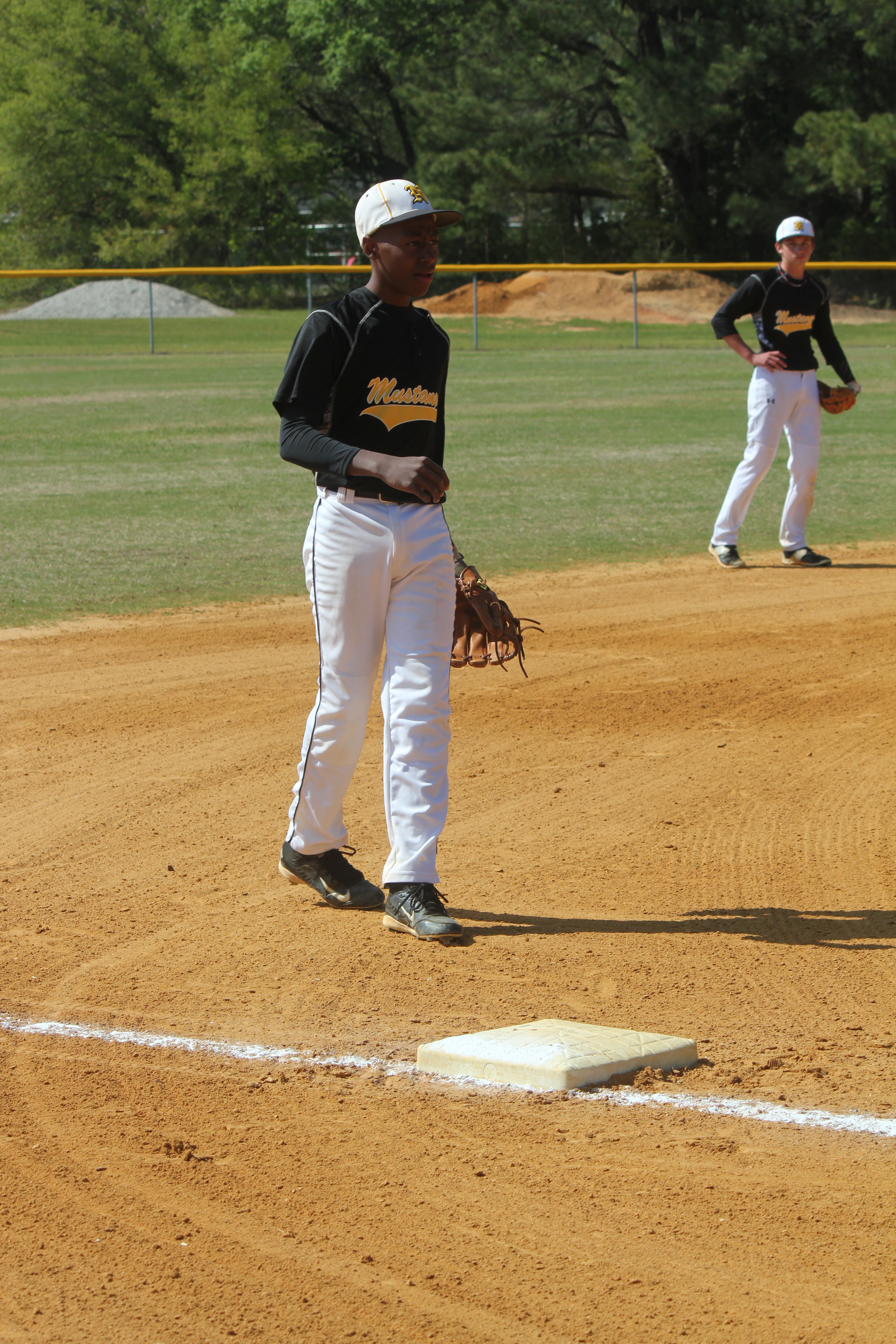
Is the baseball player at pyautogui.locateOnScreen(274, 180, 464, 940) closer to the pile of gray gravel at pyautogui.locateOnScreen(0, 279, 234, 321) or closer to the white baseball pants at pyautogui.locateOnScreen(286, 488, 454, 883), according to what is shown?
the white baseball pants at pyautogui.locateOnScreen(286, 488, 454, 883)

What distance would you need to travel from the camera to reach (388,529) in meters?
4.01

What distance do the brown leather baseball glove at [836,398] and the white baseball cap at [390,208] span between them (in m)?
6.80

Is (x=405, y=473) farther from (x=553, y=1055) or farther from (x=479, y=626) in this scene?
(x=553, y=1055)

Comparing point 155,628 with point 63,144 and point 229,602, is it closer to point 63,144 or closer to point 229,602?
point 229,602

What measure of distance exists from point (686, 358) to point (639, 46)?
19.0 m

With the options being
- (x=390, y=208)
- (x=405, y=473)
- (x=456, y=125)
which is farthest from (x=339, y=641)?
(x=456, y=125)

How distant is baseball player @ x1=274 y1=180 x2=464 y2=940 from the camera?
12.9ft

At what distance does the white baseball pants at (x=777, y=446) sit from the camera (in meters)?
9.88

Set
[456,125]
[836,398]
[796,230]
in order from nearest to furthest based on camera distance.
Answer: [796,230] → [836,398] → [456,125]

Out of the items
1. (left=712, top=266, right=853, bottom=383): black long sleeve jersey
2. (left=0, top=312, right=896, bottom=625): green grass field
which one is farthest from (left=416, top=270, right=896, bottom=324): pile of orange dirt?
(left=712, top=266, right=853, bottom=383): black long sleeve jersey

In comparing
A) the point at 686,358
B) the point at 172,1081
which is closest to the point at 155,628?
the point at 172,1081

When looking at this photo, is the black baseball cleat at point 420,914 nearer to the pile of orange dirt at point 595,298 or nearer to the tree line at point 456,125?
the pile of orange dirt at point 595,298

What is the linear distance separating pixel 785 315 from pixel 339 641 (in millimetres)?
6560

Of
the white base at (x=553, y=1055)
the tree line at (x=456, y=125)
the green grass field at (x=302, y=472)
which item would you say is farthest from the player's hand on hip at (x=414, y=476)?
the tree line at (x=456, y=125)
